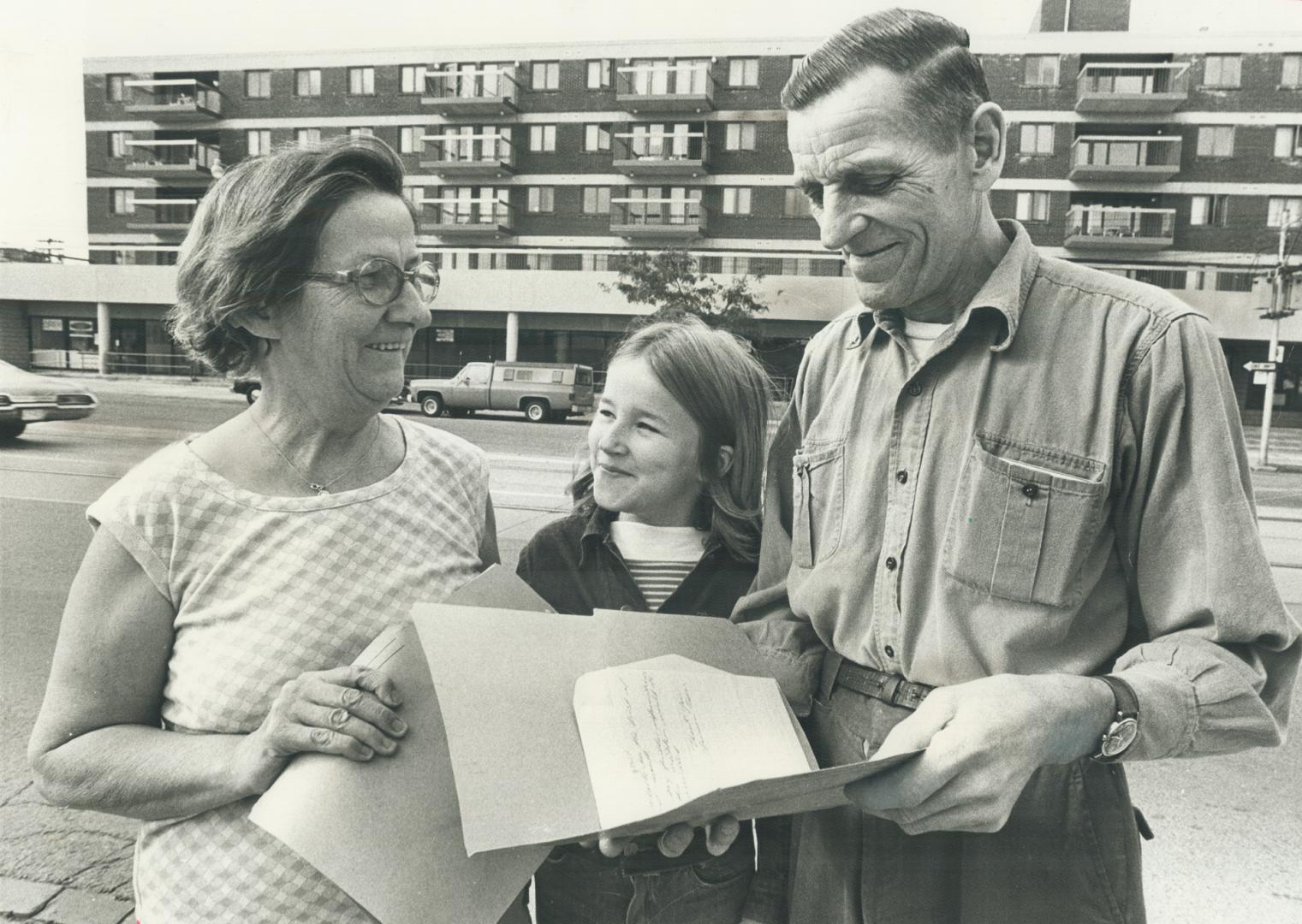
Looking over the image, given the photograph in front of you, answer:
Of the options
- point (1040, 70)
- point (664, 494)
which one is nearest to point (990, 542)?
point (664, 494)

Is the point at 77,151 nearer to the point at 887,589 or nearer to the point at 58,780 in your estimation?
the point at 58,780

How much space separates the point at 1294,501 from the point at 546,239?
3756 mm

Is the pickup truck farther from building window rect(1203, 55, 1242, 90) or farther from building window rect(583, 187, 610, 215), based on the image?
building window rect(1203, 55, 1242, 90)

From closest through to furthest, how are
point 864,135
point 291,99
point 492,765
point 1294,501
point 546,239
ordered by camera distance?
point 492,765 → point 864,135 → point 291,99 → point 546,239 → point 1294,501

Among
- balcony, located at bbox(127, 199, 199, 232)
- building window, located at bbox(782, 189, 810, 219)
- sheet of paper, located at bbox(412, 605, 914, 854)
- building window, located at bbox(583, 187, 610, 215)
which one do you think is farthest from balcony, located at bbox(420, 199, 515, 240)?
sheet of paper, located at bbox(412, 605, 914, 854)

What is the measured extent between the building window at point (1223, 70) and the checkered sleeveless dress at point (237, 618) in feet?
5.46

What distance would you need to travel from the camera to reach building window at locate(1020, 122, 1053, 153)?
1.64m

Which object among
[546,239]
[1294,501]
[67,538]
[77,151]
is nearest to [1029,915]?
[546,239]

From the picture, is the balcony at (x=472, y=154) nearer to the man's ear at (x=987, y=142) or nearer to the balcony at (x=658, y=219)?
the balcony at (x=658, y=219)

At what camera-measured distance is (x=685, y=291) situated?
1.95 meters

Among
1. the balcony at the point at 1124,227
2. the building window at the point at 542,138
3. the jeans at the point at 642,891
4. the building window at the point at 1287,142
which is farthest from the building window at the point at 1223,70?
the jeans at the point at 642,891

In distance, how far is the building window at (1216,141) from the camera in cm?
178

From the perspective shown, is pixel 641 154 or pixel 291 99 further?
pixel 641 154

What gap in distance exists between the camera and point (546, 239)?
187 cm
